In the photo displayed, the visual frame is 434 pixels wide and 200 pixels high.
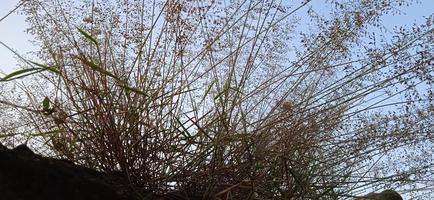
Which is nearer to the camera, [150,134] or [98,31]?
[150,134]

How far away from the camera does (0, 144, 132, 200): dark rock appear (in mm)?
827

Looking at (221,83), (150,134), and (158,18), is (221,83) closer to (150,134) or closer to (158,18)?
(158,18)

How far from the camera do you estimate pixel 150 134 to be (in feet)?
3.76

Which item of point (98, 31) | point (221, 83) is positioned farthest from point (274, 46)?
point (98, 31)

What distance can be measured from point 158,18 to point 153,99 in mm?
237

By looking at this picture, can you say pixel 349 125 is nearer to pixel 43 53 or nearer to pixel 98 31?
pixel 98 31

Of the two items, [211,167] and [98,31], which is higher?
A: [98,31]

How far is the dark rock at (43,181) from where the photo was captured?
83 centimetres

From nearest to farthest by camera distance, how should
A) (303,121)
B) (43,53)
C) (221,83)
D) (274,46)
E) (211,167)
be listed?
1. (211,167)
2. (303,121)
3. (221,83)
4. (43,53)
5. (274,46)

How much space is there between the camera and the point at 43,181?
859mm

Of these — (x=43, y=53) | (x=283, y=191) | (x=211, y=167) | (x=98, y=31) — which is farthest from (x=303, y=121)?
(x=43, y=53)

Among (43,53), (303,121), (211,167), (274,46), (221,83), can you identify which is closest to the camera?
(211,167)

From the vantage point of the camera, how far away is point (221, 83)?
146 centimetres

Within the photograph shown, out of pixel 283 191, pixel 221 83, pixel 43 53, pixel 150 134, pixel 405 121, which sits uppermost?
pixel 43 53
